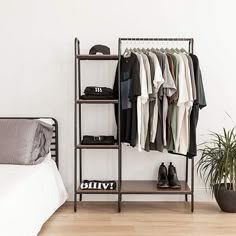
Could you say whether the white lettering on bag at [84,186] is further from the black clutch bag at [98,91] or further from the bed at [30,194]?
the black clutch bag at [98,91]

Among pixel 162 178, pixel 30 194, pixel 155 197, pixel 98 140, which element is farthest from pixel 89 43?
pixel 30 194

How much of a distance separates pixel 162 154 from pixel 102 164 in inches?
25.3

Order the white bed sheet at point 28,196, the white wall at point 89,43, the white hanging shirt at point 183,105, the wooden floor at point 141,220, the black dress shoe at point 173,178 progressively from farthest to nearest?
the white wall at point 89,43
the black dress shoe at point 173,178
the white hanging shirt at point 183,105
the wooden floor at point 141,220
the white bed sheet at point 28,196

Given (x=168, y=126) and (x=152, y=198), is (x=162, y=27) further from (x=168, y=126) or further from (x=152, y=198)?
(x=152, y=198)

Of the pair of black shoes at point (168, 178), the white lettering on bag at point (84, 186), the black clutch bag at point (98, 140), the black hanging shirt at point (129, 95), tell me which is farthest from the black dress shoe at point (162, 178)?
the white lettering on bag at point (84, 186)

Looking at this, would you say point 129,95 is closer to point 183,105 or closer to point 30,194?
point 183,105

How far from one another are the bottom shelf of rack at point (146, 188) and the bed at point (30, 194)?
2.08 ft

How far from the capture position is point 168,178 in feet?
14.2

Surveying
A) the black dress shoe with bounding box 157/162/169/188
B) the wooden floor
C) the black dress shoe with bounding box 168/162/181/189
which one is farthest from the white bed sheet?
the black dress shoe with bounding box 168/162/181/189

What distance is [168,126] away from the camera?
4117 millimetres

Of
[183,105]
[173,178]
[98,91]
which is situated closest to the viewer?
[183,105]

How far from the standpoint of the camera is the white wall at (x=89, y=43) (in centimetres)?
452

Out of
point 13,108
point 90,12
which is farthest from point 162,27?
point 13,108

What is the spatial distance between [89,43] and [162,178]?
5.17 ft
